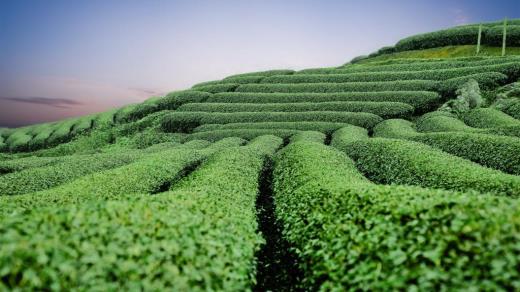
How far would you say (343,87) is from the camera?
189ft

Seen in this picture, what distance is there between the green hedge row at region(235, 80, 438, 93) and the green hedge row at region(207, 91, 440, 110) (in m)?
2.91

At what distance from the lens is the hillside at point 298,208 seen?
23.0ft

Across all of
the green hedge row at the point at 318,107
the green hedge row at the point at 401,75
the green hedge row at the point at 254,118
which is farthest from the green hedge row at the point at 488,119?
the green hedge row at the point at 401,75

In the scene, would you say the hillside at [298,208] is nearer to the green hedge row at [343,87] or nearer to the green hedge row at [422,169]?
the green hedge row at [422,169]

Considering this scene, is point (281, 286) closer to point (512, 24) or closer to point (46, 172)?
point (46, 172)

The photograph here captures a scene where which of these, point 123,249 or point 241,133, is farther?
point 241,133

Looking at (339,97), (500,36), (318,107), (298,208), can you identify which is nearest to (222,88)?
(318,107)

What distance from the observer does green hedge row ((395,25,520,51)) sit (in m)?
70.7

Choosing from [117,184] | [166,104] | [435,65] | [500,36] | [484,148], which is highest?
[500,36]

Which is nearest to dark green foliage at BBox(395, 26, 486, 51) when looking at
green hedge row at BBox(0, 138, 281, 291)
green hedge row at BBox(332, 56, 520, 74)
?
green hedge row at BBox(332, 56, 520, 74)

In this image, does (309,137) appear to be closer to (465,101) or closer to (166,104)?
(465,101)

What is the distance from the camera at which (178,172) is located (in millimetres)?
25719

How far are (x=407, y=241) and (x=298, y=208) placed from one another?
295 inches

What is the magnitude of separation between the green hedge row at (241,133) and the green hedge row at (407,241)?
29.4 meters
